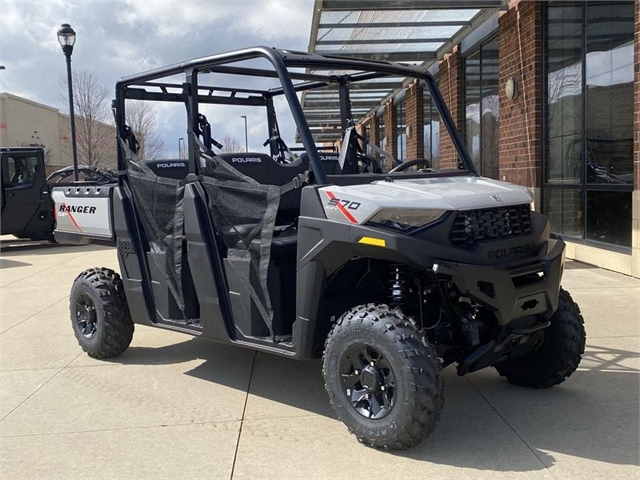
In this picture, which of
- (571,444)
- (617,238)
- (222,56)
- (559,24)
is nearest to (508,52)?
(559,24)

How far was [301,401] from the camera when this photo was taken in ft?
14.4

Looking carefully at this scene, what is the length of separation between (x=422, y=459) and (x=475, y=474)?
0.96 feet

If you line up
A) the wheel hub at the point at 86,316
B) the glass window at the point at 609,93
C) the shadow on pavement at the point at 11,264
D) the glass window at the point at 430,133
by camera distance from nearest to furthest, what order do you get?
the wheel hub at the point at 86,316 → the glass window at the point at 609,93 → the shadow on pavement at the point at 11,264 → the glass window at the point at 430,133

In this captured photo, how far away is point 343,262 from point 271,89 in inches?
108

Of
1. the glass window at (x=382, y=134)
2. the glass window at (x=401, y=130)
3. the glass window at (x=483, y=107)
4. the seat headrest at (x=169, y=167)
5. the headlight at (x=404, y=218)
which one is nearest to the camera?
the headlight at (x=404, y=218)

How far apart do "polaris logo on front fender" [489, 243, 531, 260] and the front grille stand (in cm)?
8

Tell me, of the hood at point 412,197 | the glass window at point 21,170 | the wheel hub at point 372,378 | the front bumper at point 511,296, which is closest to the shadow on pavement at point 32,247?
the glass window at point 21,170

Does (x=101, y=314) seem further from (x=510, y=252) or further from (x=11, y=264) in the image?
(x=11, y=264)

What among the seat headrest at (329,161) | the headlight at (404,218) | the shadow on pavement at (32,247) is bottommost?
the shadow on pavement at (32,247)

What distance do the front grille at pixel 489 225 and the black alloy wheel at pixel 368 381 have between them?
0.76 m

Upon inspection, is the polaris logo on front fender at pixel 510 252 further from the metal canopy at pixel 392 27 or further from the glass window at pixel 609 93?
the glass window at pixel 609 93

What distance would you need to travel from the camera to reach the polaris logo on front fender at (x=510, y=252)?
3.51 meters

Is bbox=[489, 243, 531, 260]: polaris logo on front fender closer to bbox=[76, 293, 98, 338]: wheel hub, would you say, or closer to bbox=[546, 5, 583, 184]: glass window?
bbox=[76, 293, 98, 338]: wheel hub

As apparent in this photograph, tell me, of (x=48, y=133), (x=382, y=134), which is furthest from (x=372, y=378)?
(x=48, y=133)
